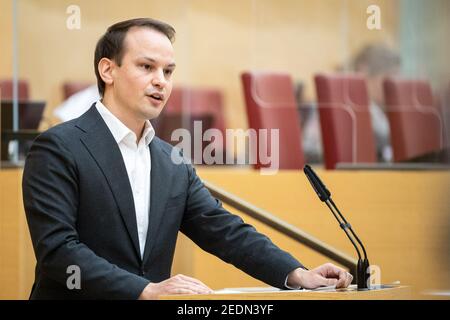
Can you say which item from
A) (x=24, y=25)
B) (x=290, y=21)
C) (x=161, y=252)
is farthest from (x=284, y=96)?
(x=161, y=252)

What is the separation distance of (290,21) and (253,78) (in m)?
1.42

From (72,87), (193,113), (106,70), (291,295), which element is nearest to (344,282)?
(291,295)

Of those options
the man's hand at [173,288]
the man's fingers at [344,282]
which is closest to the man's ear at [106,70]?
the man's hand at [173,288]

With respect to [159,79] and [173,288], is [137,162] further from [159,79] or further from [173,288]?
[173,288]

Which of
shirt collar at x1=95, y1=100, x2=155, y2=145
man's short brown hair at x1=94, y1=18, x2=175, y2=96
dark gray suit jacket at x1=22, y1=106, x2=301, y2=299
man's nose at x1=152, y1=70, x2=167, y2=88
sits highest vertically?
man's short brown hair at x1=94, y1=18, x2=175, y2=96

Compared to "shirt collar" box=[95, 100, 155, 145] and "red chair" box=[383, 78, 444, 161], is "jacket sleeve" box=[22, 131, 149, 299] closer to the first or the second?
"shirt collar" box=[95, 100, 155, 145]

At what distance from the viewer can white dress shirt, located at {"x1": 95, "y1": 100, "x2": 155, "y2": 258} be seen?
2281 mm

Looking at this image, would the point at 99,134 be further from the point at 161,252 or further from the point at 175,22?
the point at 175,22

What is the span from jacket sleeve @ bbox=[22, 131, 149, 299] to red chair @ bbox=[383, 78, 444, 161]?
2.96 m

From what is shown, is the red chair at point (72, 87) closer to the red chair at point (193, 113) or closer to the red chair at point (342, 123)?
the red chair at point (193, 113)

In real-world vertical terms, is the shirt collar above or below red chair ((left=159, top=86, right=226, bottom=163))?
above

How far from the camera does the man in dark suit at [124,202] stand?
2072 mm

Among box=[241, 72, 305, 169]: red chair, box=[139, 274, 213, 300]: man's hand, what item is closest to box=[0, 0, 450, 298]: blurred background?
box=[241, 72, 305, 169]: red chair

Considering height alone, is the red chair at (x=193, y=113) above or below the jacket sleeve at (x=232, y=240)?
above
